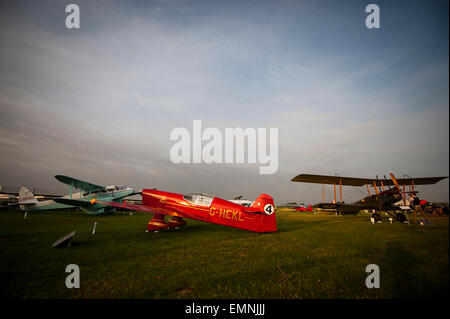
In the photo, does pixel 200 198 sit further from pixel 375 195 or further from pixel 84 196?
pixel 84 196

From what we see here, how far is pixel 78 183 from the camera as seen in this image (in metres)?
17.2

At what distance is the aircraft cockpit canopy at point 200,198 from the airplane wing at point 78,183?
628 inches

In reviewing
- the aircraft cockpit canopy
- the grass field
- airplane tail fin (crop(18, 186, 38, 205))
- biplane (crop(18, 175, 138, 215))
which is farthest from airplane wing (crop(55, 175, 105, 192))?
the aircraft cockpit canopy

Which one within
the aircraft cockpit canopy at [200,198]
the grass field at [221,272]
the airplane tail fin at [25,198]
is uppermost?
the aircraft cockpit canopy at [200,198]

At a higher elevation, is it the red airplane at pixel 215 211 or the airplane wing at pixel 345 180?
the airplane wing at pixel 345 180

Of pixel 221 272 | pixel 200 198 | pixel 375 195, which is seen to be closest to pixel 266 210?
pixel 200 198

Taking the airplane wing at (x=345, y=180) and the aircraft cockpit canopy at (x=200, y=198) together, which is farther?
the airplane wing at (x=345, y=180)

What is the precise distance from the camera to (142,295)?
2318 mm

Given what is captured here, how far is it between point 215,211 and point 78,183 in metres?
18.3

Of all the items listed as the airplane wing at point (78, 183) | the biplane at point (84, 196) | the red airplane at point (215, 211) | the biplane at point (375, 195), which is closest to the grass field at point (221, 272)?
the red airplane at point (215, 211)

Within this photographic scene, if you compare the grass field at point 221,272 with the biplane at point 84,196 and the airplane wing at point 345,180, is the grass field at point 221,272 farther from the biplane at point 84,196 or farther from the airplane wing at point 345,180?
the biplane at point 84,196

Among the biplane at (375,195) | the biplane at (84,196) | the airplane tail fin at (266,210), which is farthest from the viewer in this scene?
the biplane at (84,196)

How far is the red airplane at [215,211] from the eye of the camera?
7176 mm

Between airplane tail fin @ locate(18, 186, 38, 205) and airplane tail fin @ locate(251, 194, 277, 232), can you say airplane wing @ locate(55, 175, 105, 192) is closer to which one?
airplane tail fin @ locate(18, 186, 38, 205)
